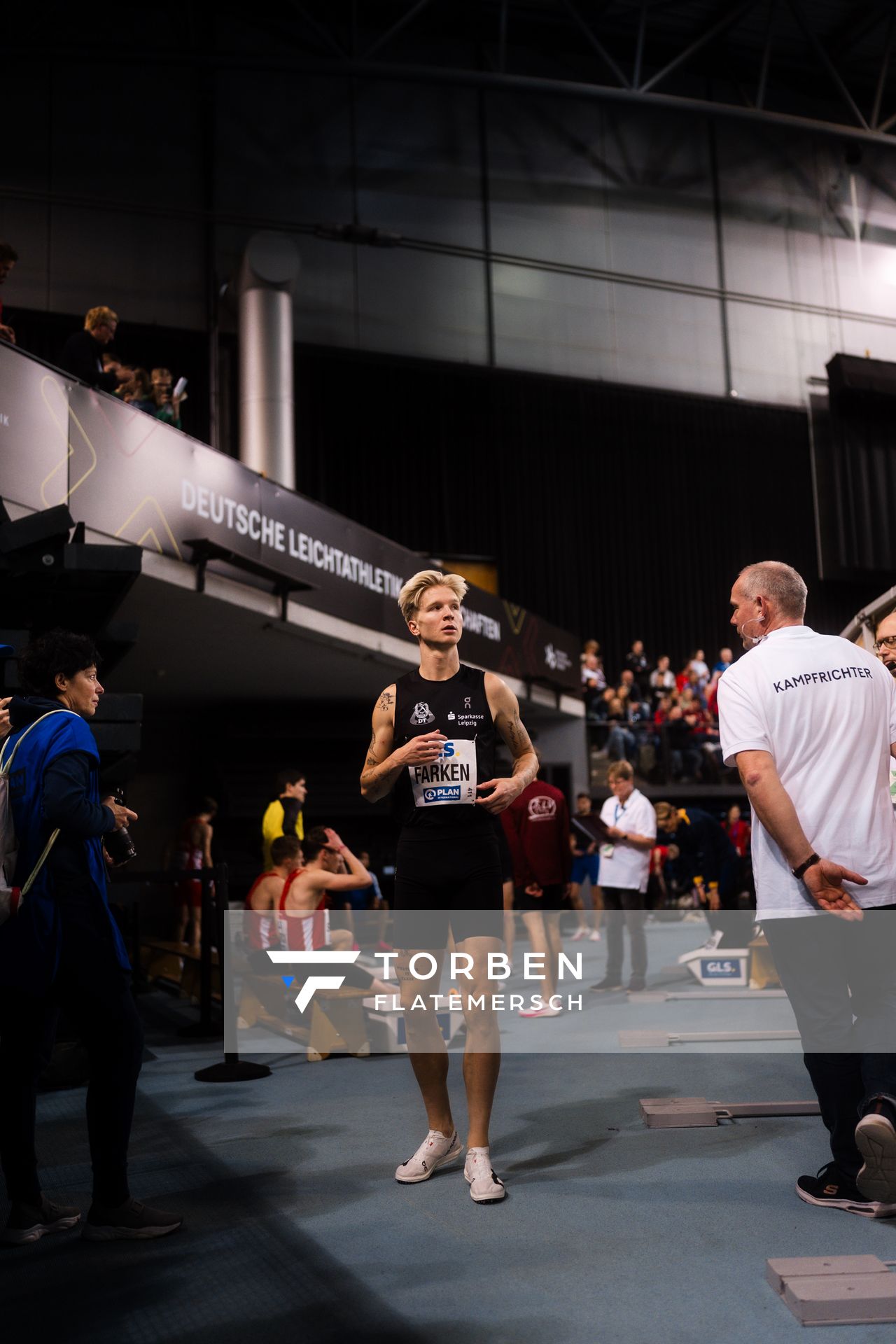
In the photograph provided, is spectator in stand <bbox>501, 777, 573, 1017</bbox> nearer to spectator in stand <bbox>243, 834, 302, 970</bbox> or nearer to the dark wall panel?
spectator in stand <bbox>243, 834, 302, 970</bbox>

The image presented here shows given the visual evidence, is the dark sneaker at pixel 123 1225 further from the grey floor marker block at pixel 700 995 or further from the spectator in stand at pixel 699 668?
the spectator in stand at pixel 699 668

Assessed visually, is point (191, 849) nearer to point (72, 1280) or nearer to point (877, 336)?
point (72, 1280)

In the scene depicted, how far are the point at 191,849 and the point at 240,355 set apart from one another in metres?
6.95

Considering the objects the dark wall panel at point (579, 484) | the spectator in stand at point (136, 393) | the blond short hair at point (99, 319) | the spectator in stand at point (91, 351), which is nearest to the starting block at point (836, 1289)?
the spectator in stand at point (91, 351)

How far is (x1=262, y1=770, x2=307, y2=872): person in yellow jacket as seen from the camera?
870 cm

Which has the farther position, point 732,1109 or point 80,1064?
point 80,1064

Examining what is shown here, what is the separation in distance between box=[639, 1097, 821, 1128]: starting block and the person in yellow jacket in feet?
16.9

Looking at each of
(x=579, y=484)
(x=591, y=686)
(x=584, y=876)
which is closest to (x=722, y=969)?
(x=584, y=876)

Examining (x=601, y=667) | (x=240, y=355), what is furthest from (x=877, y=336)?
(x=240, y=355)

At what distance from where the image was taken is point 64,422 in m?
6.79

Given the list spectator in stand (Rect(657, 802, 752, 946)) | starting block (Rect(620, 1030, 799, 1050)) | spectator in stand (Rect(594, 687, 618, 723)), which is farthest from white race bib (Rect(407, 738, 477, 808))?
spectator in stand (Rect(594, 687, 618, 723))

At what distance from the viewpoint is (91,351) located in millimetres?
7164

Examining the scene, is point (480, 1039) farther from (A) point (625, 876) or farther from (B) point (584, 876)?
(B) point (584, 876)

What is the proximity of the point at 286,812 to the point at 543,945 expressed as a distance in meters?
2.79
